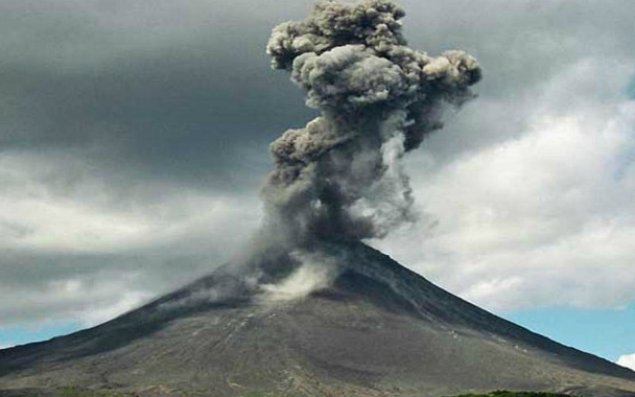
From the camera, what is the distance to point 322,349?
157375 mm

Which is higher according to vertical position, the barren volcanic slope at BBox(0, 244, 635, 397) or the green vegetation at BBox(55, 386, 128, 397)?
the barren volcanic slope at BBox(0, 244, 635, 397)

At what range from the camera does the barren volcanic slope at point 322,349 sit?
14338 centimetres

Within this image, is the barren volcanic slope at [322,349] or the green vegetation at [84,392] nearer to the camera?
the green vegetation at [84,392]

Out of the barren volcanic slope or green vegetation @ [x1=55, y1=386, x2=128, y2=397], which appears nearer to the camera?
green vegetation @ [x1=55, y1=386, x2=128, y2=397]

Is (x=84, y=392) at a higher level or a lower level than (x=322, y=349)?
lower

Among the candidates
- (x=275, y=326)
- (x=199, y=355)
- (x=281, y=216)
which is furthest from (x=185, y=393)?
(x=281, y=216)

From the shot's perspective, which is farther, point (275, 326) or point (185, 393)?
point (275, 326)

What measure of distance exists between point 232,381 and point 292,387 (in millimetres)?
8110

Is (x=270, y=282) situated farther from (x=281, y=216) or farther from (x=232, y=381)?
(x=232, y=381)

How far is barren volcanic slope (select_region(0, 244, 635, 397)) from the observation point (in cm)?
14338

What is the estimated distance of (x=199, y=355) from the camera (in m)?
153

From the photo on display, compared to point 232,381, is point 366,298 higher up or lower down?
higher up

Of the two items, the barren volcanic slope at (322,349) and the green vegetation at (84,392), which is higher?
the barren volcanic slope at (322,349)

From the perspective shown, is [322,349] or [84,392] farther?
[322,349]
